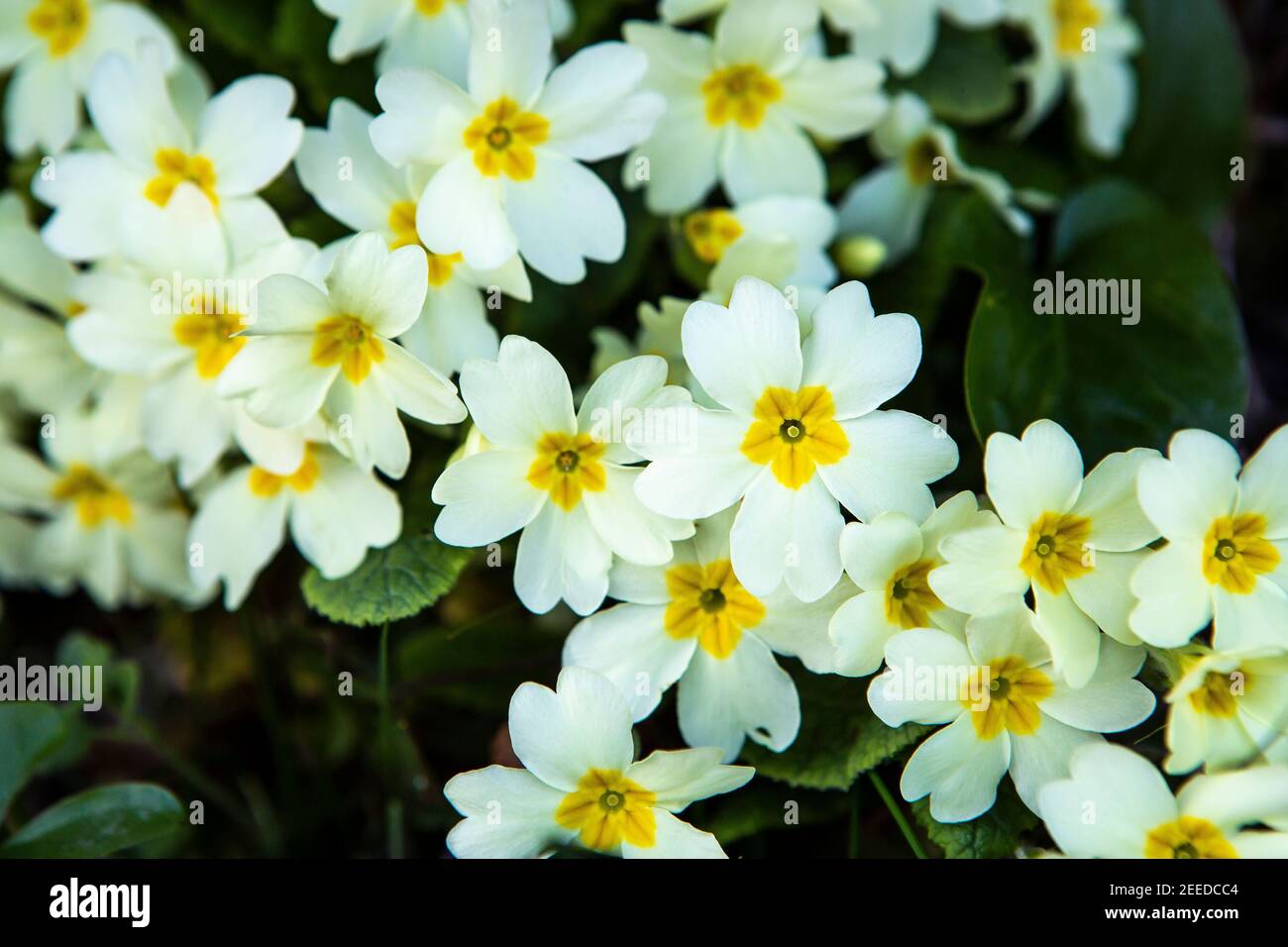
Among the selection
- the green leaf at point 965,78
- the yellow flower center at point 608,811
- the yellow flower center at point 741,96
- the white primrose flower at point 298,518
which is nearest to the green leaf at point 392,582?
the white primrose flower at point 298,518

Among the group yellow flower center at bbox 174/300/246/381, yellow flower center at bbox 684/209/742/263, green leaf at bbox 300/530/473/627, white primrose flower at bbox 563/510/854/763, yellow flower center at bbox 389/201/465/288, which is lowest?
white primrose flower at bbox 563/510/854/763

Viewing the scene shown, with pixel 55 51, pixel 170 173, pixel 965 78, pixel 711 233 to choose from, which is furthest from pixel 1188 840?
pixel 55 51

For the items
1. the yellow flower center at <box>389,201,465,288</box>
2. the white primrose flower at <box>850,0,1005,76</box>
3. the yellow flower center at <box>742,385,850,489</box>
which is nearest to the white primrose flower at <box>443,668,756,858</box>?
the yellow flower center at <box>742,385,850,489</box>

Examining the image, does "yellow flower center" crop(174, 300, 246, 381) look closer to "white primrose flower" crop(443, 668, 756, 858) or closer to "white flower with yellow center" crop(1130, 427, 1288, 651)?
"white primrose flower" crop(443, 668, 756, 858)

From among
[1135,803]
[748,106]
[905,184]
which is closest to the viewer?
[1135,803]

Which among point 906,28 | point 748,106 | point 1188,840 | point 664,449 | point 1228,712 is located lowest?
point 1188,840

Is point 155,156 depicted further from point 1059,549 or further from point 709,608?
point 1059,549

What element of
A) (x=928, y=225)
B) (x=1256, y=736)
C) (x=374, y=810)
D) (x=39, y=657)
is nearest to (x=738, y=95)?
(x=928, y=225)
